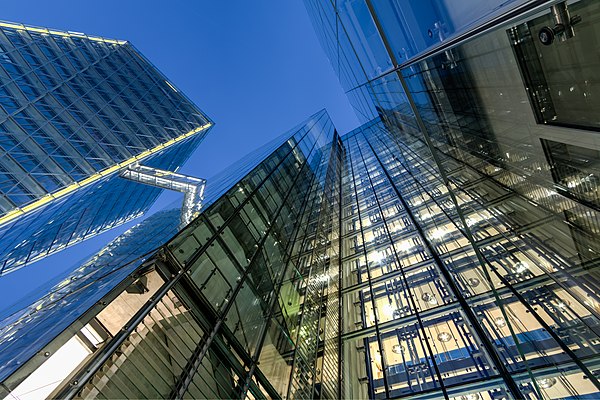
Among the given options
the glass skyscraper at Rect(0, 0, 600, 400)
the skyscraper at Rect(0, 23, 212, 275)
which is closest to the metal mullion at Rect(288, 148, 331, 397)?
the glass skyscraper at Rect(0, 0, 600, 400)

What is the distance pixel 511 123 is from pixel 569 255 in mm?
2612

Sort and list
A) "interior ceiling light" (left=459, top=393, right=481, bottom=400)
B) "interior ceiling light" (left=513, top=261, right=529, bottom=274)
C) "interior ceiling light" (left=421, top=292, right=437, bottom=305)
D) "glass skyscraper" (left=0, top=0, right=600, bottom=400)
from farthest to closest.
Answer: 1. "interior ceiling light" (left=421, top=292, right=437, bottom=305)
2. "interior ceiling light" (left=459, top=393, right=481, bottom=400)
3. "interior ceiling light" (left=513, top=261, right=529, bottom=274)
4. "glass skyscraper" (left=0, top=0, right=600, bottom=400)

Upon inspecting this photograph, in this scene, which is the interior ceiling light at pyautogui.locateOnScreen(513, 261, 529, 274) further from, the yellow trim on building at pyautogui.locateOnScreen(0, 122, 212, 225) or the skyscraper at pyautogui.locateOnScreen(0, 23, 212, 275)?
the yellow trim on building at pyautogui.locateOnScreen(0, 122, 212, 225)

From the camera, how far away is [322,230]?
13.6 metres

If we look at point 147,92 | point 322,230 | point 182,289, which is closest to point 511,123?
point 182,289

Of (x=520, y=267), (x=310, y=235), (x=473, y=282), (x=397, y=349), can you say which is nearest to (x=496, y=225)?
(x=520, y=267)

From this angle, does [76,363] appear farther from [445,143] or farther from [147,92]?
[147,92]

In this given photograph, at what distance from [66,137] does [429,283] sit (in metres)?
32.8

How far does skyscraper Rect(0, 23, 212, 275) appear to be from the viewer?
76.3 ft

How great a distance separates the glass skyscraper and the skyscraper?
2305 cm

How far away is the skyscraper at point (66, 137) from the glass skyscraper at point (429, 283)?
23.0 m

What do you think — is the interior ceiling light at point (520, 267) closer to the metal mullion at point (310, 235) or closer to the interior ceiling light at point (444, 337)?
the interior ceiling light at point (444, 337)

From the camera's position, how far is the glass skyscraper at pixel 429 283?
3.34 m

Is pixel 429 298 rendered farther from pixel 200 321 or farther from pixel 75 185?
pixel 75 185
